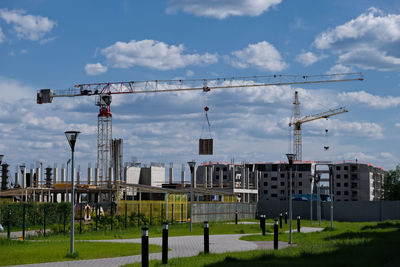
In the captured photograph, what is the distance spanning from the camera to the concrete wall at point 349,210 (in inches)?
2291

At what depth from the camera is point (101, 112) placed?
358ft

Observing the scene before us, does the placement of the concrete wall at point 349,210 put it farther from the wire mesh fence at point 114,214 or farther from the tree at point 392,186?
the tree at point 392,186

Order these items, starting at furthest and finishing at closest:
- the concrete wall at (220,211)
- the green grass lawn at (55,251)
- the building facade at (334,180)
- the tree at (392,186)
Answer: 1. the building facade at (334,180)
2. the tree at (392,186)
3. the concrete wall at (220,211)
4. the green grass lawn at (55,251)

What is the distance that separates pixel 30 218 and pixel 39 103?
73.1m

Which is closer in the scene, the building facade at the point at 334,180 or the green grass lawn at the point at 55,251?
the green grass lawn at the point at 55,251

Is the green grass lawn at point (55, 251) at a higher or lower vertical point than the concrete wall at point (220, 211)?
higher

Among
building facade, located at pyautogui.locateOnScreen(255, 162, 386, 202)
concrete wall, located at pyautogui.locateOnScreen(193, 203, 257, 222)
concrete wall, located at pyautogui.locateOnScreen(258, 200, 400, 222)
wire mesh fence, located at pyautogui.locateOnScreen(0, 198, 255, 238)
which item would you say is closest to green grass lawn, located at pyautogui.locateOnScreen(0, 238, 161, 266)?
wire mesh fence, located at pyautogui.locateOnScreen(0, 198, 255, 238)

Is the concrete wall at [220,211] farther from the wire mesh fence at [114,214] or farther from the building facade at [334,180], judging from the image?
the building facade at [334,180]

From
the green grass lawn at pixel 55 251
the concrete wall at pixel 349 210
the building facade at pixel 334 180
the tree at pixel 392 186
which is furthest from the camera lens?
the building facade at pixel 334 180

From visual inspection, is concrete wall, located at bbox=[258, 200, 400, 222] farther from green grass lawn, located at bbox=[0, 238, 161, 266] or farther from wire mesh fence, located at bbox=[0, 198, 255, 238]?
green grass lawn, located at bbox=[0, 238, 161, 266]

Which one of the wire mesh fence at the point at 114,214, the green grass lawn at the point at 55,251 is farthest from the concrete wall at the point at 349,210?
the green grass lawn at the point at 55,251

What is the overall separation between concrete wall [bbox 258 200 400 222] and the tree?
48.2m

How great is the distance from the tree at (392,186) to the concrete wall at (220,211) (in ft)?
179

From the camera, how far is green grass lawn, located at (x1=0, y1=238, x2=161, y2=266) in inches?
658
